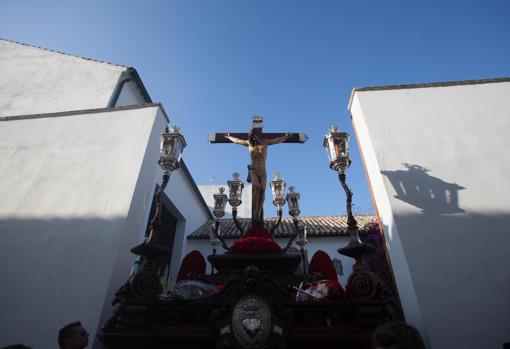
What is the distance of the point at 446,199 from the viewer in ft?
12.0

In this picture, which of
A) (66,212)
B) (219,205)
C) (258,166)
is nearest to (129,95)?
(219,205)

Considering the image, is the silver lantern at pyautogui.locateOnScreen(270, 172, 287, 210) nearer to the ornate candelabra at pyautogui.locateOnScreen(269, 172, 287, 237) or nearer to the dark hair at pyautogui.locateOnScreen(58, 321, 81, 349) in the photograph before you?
the ornate candelabra at pyautogui.locateOnScreen(269, 172, 287, 237)

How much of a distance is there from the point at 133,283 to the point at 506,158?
17.3 ft

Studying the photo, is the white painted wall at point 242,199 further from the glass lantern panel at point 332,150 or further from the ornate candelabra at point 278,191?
the glass lantern panel at point 332,150

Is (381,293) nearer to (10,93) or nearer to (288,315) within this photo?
(288,315)

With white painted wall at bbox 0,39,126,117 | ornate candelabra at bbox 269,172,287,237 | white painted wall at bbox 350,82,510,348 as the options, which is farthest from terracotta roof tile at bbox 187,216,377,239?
white painted wall at bbox 350,82,510,348

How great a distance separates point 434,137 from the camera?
168 inches

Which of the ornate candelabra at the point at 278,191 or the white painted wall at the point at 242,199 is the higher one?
the white painted wall at the point at 242,199

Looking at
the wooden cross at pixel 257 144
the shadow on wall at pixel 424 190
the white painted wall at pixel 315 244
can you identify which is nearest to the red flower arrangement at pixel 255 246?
the wooden cross at pixel 257 144

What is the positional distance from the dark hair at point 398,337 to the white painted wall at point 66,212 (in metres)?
2.95

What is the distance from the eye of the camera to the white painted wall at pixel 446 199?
2.93 meters

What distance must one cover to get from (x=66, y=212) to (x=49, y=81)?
8667 mm

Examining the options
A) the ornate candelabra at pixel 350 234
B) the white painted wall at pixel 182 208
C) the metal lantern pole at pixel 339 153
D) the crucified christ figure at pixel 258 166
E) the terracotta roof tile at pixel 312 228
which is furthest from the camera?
the terracotta roof tile at pixel 312 228

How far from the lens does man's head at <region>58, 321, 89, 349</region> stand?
2.35 m
